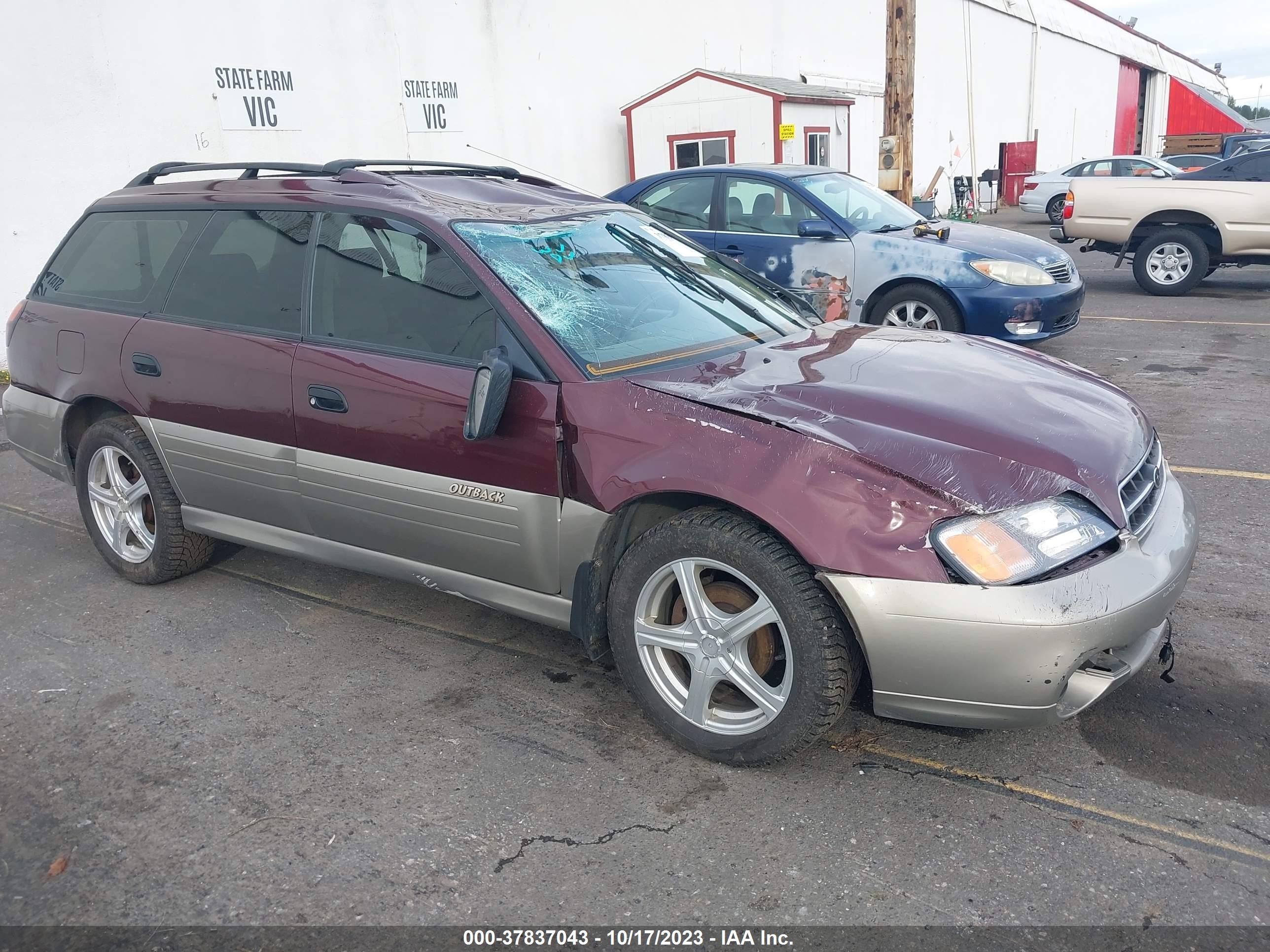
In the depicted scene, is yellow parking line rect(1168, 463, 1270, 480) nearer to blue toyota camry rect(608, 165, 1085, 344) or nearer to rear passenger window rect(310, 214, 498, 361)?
blue toyota camry rect(608, 165, 1085, 344)

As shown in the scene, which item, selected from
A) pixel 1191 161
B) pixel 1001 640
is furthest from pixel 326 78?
pixel 1191 161

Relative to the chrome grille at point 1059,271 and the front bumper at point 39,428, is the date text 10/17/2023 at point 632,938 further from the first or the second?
the chrome grille at point 1059,271

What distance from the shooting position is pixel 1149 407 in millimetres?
6875

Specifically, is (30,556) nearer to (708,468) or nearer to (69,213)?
(708,468)

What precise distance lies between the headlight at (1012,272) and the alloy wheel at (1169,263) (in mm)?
4942

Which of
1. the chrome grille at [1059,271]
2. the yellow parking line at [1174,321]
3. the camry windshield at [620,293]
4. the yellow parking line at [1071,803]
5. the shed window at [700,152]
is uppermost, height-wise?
the shed window at [700,152]

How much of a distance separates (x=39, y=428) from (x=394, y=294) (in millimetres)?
2290

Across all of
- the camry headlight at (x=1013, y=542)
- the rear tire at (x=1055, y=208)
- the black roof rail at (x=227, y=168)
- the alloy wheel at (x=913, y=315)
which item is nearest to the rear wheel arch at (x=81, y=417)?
the black roof rail at (x=227, y=168)

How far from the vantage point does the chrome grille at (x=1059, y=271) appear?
788 cm

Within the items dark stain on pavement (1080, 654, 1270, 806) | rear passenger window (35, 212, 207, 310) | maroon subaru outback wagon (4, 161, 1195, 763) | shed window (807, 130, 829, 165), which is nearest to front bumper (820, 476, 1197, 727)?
maroon subaru outback wagon (4, 161, 1195, 763)

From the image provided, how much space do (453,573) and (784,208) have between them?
5626 millimetres

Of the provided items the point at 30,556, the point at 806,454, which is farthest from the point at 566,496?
the point at 30,556

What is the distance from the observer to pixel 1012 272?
25.4ft

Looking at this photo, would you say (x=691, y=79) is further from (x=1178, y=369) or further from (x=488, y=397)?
(x=488, y=397)
